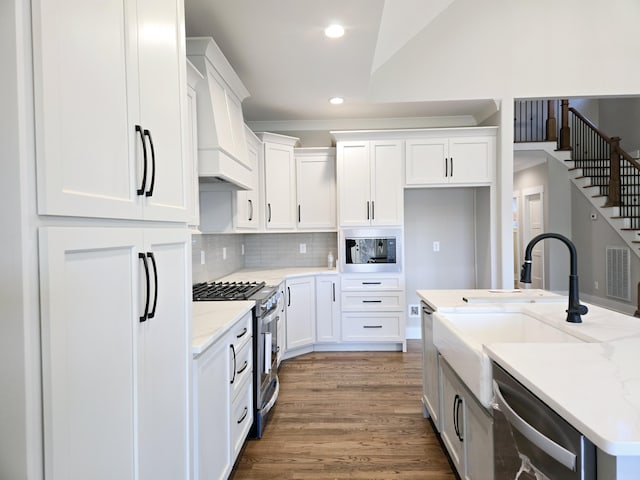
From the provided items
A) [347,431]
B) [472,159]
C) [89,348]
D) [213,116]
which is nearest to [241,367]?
[347,431]

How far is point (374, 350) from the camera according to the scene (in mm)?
4324

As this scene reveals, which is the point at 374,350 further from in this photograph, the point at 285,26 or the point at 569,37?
the point at 569,37

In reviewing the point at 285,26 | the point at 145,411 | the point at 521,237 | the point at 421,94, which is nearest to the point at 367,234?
the point at 421,94

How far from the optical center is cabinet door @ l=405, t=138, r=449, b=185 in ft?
13.7

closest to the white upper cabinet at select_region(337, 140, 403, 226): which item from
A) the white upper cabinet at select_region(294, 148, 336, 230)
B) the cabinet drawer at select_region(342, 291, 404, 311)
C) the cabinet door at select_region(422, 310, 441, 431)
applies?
the white upper cabinet at select_region(294, 148, 336, 230)

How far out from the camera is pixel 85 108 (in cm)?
84

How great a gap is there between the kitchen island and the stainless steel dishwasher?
0.03 m

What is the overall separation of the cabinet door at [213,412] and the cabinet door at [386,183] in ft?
9.00

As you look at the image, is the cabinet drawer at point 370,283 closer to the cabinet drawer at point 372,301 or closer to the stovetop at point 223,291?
the cabinet drawer at point 372,301

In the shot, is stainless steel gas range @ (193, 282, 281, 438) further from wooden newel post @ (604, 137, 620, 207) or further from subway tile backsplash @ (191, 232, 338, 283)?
wooden newel post @ (604, 137, 620, 207)

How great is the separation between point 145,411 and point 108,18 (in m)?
1.05

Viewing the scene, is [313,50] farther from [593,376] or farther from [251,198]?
[593,376]

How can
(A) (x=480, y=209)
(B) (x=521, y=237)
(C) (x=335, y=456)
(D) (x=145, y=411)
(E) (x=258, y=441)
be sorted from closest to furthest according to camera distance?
(D) (x=145, y=411) → (C) (x=335, y=456) → (E) (x=258, y=441) → (A) (x=480, y=209) → (B) (x=521, y=237)

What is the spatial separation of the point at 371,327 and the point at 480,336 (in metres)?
2.31
